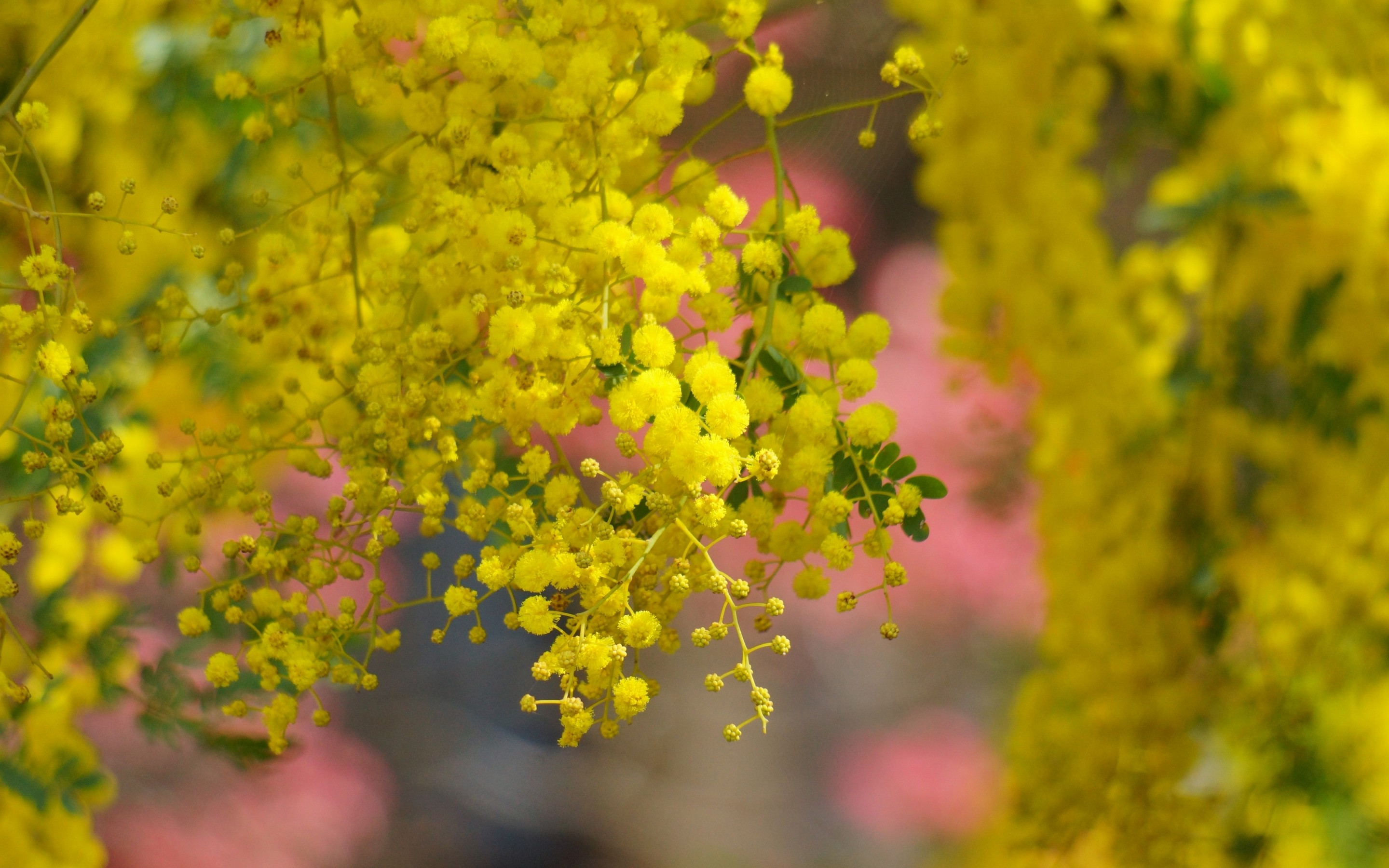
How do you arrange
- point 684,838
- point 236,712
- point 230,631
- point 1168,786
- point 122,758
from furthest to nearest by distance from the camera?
point 684,838, point 122,758, point 1168,786, point 230,631, point 236,712

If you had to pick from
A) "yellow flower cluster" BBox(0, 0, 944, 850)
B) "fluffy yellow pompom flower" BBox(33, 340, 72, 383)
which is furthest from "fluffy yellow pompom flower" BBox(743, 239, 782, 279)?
"fluffy yellow pompom flower" BBox(33, 340, 72, 383)

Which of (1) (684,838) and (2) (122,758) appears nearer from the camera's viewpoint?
(2) (122,758)

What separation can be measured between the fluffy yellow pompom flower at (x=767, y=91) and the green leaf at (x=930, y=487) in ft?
0.47

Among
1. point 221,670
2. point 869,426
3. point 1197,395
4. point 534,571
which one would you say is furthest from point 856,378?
point 1197,395

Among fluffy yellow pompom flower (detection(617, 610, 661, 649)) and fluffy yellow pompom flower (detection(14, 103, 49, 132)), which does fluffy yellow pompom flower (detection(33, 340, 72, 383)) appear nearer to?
fluffy yellow pompom flower (detection(14, 103, 49, 132))

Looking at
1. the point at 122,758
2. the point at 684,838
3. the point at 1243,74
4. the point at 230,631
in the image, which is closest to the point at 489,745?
the point at 684,838

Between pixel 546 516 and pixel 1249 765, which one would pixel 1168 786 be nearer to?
pixel 1249 765

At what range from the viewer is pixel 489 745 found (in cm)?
125

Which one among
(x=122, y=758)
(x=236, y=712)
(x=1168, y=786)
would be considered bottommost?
(x=236, y=712)

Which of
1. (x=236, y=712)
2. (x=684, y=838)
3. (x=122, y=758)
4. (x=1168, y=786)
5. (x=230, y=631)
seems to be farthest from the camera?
(x=684, y=838)

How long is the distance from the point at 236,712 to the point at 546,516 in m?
0.12

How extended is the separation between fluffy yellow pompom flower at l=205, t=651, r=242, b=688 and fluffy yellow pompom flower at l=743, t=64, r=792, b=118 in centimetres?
27

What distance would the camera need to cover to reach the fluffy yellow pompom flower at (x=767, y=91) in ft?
1.25

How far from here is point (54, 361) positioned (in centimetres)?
33
